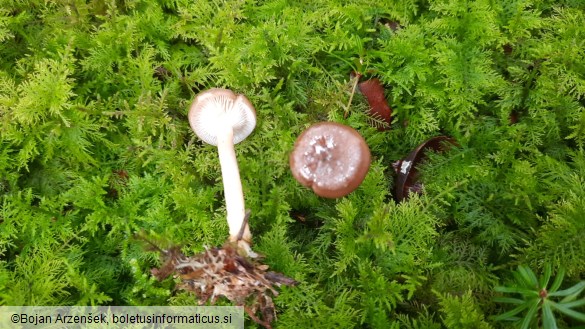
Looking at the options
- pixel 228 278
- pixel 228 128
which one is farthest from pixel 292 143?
pixel 228 278

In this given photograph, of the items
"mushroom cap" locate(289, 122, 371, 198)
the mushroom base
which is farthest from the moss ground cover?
"mushroom cap" locate(289, 122, 371, 198)

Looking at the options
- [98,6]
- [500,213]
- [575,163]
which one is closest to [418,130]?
[500,213]

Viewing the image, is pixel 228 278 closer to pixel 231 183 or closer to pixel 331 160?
pixel 231 183

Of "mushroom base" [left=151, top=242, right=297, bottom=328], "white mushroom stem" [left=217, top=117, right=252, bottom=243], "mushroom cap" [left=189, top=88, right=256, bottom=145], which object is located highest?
"mushroom cap" [left=189, top=88, right=256, bottom=145]

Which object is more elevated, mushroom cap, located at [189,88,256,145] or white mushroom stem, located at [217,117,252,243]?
mushroom cap, located at [189,88,256,145]

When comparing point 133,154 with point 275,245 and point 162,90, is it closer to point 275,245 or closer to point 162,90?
point 162,90

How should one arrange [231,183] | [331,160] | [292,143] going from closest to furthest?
1. [331,160]
2. [231,183]
3. [292,143]

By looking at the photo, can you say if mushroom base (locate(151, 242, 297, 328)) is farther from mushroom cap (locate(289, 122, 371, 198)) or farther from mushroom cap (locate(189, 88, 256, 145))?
mushroom cap (locate(189, 88, 256, 145))
